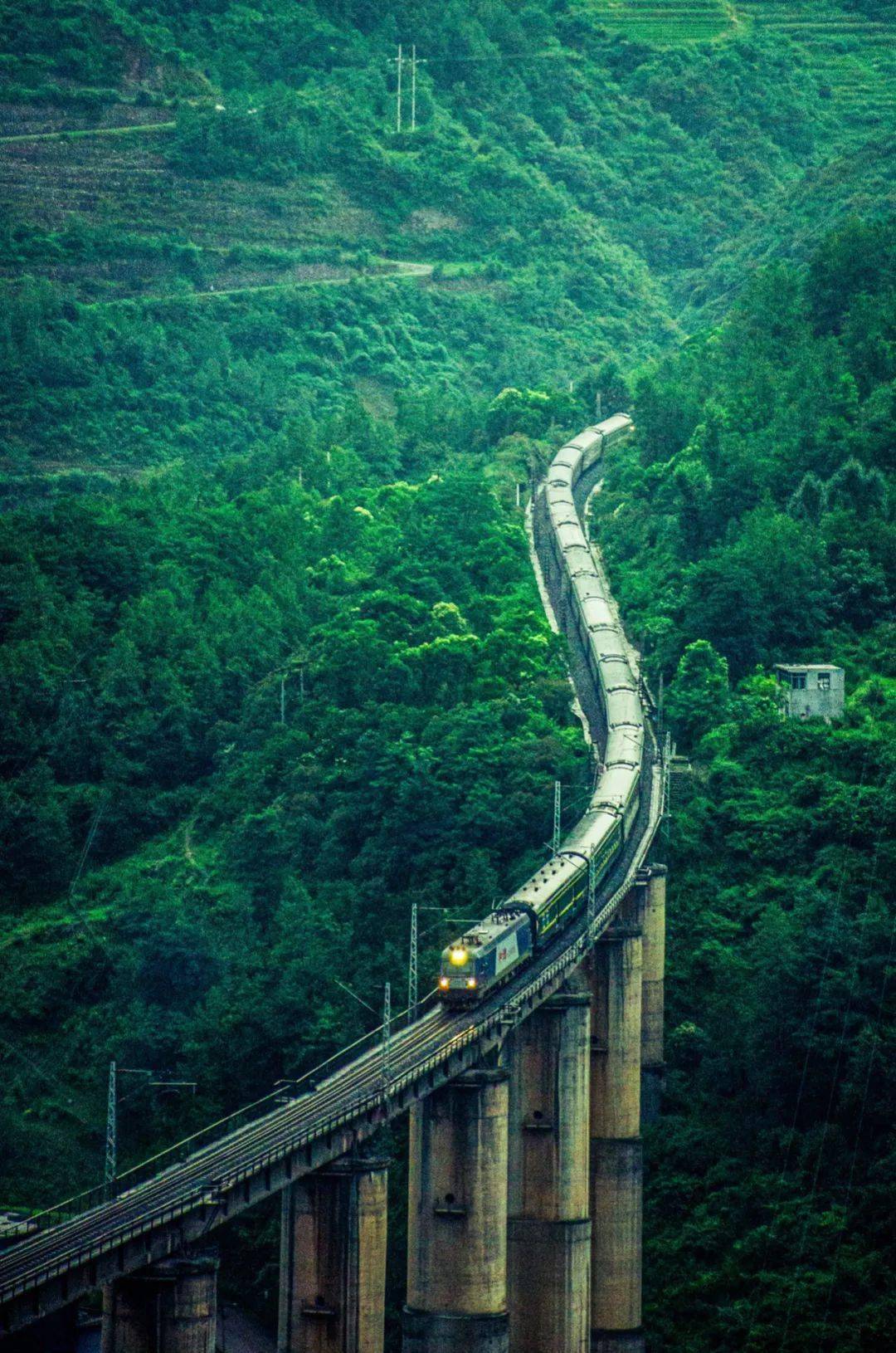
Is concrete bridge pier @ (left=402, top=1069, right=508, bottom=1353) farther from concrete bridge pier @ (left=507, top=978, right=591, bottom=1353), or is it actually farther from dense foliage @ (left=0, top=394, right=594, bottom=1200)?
dense foliage @ (left=0, top=394, right=594, bottom=1200)

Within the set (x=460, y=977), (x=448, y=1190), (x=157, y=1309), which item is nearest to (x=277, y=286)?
(x=460, y=977)

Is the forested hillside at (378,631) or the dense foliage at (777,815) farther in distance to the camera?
the forested hillside at (378,631)

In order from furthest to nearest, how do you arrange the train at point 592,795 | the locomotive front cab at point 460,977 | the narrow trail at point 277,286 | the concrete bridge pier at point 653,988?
the narrow trail at point 277,286, the concrete bridge pier at point 653,988, the train at point 592,795, the locomotive front cab at point 460,977

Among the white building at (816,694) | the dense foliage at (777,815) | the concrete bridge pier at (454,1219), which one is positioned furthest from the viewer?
the white building at (816,694)

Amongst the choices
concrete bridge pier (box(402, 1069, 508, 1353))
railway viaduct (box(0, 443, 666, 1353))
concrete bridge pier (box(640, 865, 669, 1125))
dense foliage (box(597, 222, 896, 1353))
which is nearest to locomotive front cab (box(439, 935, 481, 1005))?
railway viaduct (box(0, 443, 666, 1353))

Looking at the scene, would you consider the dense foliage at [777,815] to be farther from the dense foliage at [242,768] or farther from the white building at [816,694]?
the dense foliage at [242,768]

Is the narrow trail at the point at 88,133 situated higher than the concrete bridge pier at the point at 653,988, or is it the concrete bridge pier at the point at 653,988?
the narrow trail at the point at 88,133

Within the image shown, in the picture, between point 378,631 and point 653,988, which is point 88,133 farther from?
point 653,988

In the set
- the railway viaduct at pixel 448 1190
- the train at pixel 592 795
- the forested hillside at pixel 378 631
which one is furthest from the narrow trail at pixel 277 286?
the railway viaduct at pixel 448 1190
